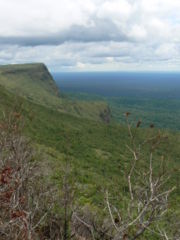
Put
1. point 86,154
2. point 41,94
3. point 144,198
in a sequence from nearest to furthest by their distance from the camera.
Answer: point 144,198 < point 86,154 < point 41,94

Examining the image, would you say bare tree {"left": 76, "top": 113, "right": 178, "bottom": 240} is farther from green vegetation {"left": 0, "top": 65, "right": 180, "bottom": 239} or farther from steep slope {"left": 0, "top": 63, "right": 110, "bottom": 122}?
steep slope {"left": 0, "top": 63, "right": 110, "bottom": 122}

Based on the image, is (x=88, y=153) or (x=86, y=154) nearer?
(x=86, y=154)

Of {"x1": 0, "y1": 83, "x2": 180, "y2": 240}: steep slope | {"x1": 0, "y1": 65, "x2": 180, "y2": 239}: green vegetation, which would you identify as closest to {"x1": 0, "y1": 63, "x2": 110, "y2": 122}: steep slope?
{"x1": 0, "y1": 65, "x2": 180, "y2": 239}: green vegetation

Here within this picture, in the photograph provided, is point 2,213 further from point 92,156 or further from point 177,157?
point 177,157

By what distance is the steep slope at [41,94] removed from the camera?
11694 centimetres

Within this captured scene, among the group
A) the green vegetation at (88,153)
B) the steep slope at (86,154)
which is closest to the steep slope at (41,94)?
the green vegetation at (88,153)

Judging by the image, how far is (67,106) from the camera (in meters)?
125

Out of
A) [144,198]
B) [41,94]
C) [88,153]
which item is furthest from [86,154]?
[41,94]

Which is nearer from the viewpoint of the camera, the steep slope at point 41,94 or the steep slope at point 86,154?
Result: the steep slope at point 86,154

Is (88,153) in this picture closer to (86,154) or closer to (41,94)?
(86,154)

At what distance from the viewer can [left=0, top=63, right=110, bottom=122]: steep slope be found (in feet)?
384

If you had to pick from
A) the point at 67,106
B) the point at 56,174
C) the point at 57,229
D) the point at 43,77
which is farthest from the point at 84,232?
the point at 43,77

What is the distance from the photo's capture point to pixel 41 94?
447ft

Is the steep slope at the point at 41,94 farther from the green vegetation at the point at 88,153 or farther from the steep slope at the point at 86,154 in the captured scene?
→ the steep slope at the point at 86,154
